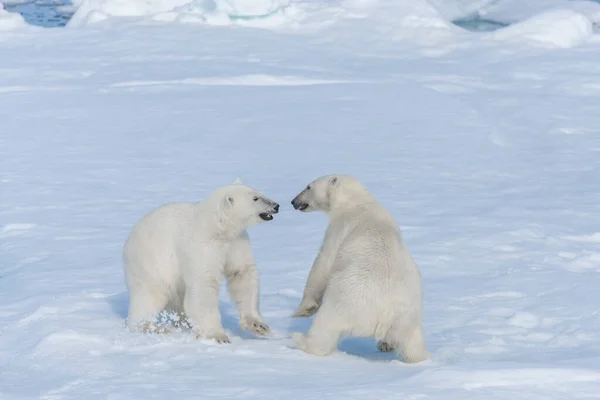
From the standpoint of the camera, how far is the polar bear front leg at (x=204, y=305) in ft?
12.0

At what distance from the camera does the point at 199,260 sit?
3701 mm

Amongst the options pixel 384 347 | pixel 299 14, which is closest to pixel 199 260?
pixel 384 347

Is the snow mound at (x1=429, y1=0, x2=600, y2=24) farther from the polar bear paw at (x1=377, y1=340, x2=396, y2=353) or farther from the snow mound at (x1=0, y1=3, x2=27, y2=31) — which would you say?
the polar bear paw at (x1=377, y1=340, x2=396, y2=353)

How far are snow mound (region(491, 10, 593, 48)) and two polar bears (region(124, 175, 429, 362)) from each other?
9.22 m

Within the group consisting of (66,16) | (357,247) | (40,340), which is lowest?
(66,16)

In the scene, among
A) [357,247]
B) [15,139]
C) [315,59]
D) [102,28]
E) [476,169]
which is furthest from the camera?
[102,28]

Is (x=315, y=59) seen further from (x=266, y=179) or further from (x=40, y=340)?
(x=40, y=340)

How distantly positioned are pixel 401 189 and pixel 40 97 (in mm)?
4614

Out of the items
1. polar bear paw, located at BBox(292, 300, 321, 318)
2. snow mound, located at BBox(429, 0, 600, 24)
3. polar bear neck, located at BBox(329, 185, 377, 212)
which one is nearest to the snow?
polar bear paw, located at BBox(292, 300, 321, 318)

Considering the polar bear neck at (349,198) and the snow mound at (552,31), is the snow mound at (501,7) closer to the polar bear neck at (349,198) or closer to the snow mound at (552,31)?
the snow mound at (552,31)

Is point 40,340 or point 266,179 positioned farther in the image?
point 266,179

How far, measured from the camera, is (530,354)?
12.0ft

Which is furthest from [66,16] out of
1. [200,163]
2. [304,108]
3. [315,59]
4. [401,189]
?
[401,189]

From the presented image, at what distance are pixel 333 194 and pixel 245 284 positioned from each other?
1.62 ft
